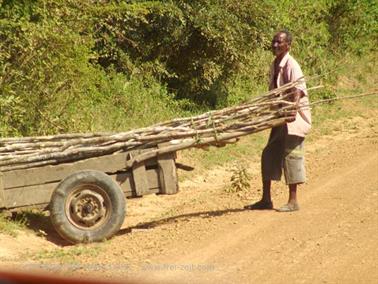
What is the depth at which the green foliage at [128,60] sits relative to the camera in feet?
29.3

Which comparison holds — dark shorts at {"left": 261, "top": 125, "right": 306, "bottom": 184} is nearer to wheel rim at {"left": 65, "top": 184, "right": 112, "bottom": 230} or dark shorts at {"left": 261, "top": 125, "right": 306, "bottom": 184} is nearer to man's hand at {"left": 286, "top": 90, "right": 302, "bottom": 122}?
man's hand at {"left": 286, "top": 90, "right": 302, "bottom": 122}

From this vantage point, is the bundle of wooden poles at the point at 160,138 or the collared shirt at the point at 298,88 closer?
the bundle of wooden poles at the point at 160,138

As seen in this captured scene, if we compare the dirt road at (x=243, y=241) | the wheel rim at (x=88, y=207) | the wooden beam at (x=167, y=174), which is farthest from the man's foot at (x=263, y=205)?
the wheel rim at (x=88, y=207)

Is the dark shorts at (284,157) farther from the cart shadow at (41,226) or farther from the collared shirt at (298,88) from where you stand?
the cart shadow at (41,226)

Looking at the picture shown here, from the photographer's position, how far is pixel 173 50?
12625 mm

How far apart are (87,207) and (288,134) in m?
2.01

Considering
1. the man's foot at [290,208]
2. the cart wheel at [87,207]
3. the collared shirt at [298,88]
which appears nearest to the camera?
the cart wheel at [87,207]

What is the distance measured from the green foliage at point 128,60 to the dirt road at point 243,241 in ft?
5.61

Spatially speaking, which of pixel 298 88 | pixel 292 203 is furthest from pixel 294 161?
pixel 298 88

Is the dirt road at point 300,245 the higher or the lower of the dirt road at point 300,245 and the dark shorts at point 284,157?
the lower

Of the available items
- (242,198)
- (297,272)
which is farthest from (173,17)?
(297,272)

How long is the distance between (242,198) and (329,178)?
1279 millimetres

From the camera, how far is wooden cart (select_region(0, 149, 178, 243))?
674 cm

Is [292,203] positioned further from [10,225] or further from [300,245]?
[10,225]
